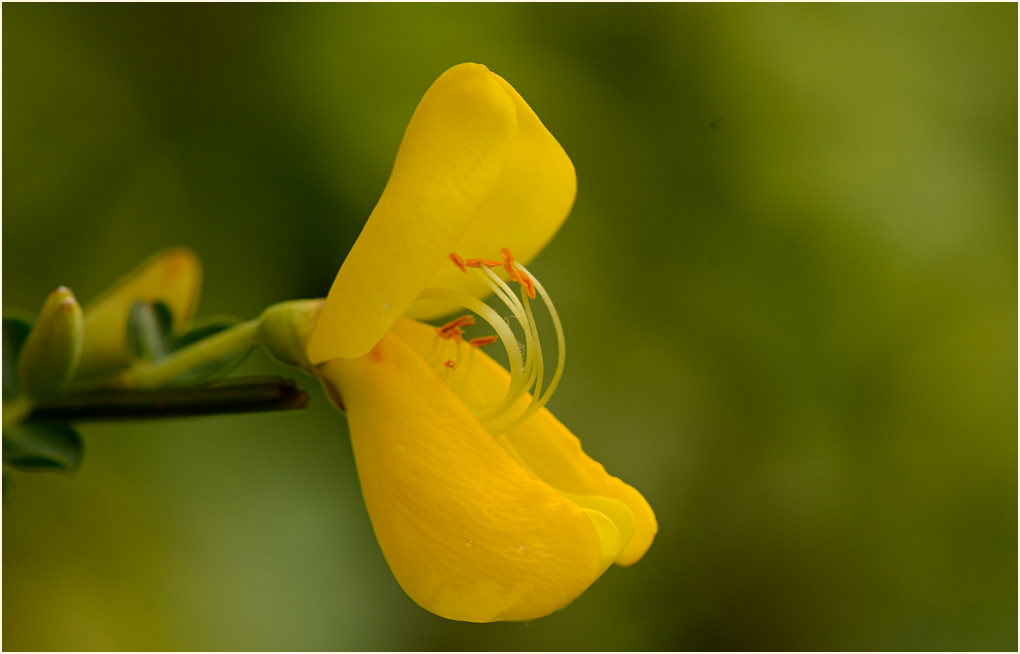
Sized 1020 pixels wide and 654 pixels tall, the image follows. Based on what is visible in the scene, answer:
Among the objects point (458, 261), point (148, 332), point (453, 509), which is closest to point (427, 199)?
point (458, 261)

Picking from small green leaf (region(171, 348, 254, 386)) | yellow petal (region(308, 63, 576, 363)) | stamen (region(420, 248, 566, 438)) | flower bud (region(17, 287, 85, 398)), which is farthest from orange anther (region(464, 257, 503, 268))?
flower bud (region(17, 287, 85, 398))

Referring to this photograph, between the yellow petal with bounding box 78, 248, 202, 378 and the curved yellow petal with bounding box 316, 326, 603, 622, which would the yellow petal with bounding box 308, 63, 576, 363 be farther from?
the yellow petal with bounding box 78, 248, 202, 378

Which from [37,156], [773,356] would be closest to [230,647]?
[37,156]

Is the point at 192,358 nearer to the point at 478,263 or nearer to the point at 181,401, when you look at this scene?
the point at 181,401

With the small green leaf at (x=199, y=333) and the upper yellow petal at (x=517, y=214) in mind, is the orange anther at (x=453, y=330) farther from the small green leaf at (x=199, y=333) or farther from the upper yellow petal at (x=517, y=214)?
the small green leaf at (x=199, y=333)

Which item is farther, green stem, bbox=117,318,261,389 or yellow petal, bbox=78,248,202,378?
yellow petal, bbox=78,248,202,378

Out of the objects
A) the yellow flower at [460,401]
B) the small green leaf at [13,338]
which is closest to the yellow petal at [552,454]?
the yellow flower at [460,401]

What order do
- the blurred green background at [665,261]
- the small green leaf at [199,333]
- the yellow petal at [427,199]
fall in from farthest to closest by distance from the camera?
1. the blurred green background at [665,261]
2. the small green leaf at [199,333]
3. the yellow petal at [427,199]
